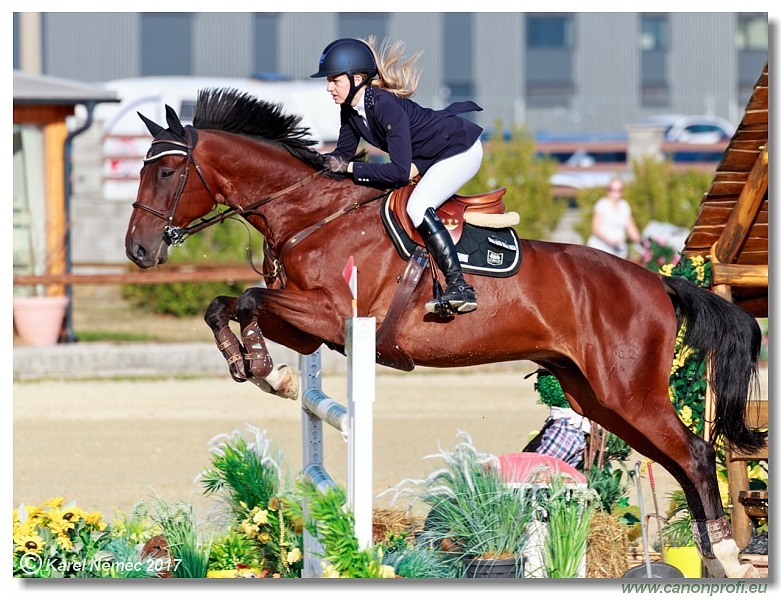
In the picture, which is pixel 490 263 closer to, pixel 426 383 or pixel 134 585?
pixel 134 585

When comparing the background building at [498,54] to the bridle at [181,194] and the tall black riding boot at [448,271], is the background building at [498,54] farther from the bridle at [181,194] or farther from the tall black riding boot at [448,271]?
the tall black riding boot at [448,271]

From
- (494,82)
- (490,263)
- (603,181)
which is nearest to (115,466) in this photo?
(490,263)

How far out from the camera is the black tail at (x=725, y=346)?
497cm

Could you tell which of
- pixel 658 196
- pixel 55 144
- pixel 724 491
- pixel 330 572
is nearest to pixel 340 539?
pixel 330 572

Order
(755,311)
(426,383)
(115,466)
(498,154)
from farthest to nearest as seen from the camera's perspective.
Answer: (498,154), (426,383), (115,466), (755,311)

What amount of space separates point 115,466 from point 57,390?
3.30 metres

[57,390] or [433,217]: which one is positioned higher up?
[433,217]

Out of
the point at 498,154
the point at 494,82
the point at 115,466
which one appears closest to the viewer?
the point at 115,466

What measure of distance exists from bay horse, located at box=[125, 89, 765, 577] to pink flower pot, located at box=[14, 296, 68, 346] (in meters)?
7.69

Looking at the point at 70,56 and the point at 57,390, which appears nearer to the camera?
the point at 57,390

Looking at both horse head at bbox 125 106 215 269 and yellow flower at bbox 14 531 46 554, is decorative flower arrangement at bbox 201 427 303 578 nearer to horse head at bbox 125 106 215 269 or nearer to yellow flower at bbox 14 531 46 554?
yellow flower at bbox 14 531 46 554

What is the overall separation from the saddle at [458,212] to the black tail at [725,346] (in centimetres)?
81

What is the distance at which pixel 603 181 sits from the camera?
901 inches
